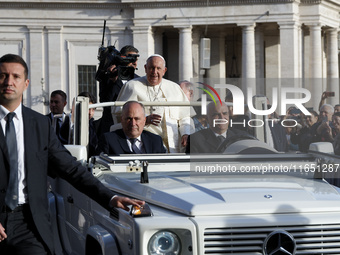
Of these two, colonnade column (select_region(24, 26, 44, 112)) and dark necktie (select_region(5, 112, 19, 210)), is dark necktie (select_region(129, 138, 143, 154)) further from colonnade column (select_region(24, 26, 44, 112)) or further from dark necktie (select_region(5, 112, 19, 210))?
colonnade column (select_region(24, 26, 44, 112))

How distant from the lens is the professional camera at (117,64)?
10555 mm

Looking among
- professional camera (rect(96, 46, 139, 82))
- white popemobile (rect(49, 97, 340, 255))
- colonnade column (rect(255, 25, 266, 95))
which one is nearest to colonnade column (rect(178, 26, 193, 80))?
colonnade column (rect(255, 25, 266, 95))

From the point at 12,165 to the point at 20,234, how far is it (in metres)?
0.40

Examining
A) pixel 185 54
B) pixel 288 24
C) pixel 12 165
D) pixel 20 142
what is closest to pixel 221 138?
pixel 20 142

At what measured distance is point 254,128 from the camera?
7.19 m

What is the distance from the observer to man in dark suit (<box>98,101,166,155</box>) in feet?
23.0

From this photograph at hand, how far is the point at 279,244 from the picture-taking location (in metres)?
4.87

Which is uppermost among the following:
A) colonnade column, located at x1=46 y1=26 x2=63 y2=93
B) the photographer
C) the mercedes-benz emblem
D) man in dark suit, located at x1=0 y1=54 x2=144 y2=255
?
colonnade column, located at x1=46 y1=26 x2=63 y2=93

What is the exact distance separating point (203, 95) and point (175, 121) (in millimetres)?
633

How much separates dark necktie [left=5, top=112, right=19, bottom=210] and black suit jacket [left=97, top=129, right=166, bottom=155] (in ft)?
6.66

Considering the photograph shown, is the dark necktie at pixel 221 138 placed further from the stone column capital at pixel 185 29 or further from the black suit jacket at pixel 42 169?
the stone column capital at pixel 185 29

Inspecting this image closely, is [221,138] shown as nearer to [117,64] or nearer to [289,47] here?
[117,64]

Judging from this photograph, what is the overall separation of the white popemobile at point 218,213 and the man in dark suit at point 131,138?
2.16ft

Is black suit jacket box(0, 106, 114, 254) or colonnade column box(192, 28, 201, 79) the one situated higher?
colonnade column box(192, 28, 201, 79)
